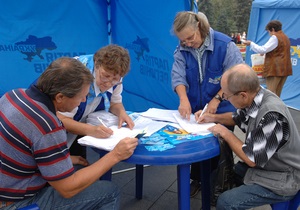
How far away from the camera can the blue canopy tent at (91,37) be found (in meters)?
3.59

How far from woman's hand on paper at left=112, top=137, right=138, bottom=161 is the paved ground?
117 cm

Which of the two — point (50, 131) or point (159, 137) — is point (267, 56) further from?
point (50, 131)

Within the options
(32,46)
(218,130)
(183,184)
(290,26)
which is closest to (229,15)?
(290,26)

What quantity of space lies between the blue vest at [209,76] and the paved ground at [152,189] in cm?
89

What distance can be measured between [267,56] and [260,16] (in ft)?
6.86

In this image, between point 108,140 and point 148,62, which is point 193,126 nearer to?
point 108,140

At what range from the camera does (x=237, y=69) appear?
1.58 m

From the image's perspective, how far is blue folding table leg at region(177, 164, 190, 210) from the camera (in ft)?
5.38

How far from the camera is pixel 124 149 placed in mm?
1479

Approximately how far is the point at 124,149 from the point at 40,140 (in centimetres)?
43

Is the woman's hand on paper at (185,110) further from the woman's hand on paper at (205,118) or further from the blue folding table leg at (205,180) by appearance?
the blue folding table leg at (205,180)

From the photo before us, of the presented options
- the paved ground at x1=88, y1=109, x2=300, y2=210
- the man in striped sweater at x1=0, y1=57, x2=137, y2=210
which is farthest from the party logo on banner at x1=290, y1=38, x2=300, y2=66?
the man in striped sweater at x1=0, y1=57, x2=137, y2=210

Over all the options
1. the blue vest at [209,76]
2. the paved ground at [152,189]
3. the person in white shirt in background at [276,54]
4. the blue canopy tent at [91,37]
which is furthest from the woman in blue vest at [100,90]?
the person in white shirt in background at [276,54]

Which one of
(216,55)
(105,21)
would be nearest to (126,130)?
(216,55)
